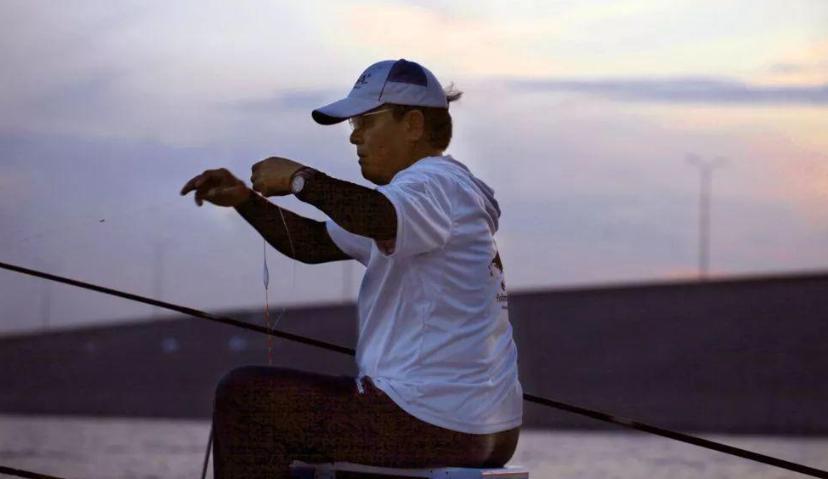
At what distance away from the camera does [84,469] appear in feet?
69.3

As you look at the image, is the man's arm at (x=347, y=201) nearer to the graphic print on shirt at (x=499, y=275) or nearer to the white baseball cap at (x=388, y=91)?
the white baseball cap at (x=388, y=91)

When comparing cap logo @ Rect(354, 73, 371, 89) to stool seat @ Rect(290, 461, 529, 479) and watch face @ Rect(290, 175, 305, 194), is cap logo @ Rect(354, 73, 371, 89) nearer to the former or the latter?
watch face @ Rect(290, 175, 305, 194)

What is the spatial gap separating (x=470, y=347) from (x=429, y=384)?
0.49 feet


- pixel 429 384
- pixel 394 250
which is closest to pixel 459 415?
pixel 429 384

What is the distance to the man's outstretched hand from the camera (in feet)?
13.4

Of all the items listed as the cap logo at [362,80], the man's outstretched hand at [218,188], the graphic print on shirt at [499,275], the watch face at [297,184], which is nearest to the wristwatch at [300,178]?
the watch face at [297,184]

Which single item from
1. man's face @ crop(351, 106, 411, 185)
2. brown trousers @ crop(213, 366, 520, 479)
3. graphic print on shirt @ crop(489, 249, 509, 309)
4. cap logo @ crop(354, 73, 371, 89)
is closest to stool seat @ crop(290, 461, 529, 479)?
brown trousers @ crop(213, 366, 520, 479)

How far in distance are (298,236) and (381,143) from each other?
0.46 metres

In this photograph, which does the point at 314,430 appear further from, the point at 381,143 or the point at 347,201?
the point at 381,143

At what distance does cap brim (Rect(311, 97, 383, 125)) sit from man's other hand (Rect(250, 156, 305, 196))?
35 cm

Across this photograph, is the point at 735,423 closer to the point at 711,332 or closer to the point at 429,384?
the point at 711,332

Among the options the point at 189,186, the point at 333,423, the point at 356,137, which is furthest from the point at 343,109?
the point at 333,423

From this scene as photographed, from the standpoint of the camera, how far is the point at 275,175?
13.3ft

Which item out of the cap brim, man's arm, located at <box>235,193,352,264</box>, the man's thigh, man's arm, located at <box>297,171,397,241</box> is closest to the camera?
man's arm, located at <box>297,171,397,241</box>
